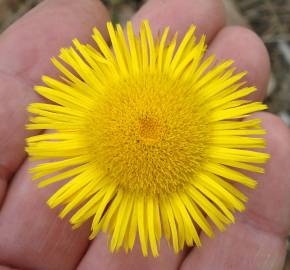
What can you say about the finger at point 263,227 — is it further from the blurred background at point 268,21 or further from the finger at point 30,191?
the blurred background at point 268,21

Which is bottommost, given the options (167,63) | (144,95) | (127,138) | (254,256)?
(254,256)

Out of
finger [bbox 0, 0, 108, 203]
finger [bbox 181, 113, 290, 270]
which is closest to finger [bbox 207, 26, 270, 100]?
finger [bbox 181, 113, 290, 270]

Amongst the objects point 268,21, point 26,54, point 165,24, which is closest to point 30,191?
point 26,54

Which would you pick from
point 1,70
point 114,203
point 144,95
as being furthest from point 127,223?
point 1,70

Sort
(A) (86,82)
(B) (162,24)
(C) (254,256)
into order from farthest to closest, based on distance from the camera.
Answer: (B) (162,24) < (C) (254,256) < (A) (86,82)

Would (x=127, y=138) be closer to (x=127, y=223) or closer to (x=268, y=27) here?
(x=127, y=223)

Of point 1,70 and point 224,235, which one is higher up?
point 1,70
